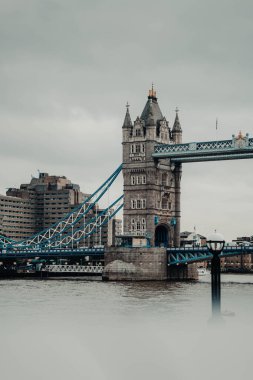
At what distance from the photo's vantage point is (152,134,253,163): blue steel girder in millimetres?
97688

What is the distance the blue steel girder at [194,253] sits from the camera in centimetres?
9788

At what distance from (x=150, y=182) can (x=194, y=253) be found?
42.0ft

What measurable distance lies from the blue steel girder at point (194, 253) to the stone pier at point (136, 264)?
55.0 inches

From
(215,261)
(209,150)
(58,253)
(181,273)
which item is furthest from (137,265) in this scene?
(215,261)

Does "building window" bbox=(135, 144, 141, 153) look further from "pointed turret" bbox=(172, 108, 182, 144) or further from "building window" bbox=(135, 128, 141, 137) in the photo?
Answer: "pointed turret" bbox=(172, 108, 182, 144)

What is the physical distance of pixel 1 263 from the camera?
162 m

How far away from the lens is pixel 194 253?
341 feet

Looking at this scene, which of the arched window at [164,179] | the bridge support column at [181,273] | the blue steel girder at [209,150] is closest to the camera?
the blue steel girder at [209,150]

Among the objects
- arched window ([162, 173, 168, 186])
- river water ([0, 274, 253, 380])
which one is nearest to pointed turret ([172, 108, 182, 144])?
arched window ([162, 173, 168, 186])

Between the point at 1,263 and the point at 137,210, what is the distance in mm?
60873

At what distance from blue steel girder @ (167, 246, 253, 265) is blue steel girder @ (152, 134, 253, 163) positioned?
41.6 feet

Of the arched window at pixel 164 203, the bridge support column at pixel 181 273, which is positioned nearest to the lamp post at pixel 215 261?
the bridge support column at pixel 181 273

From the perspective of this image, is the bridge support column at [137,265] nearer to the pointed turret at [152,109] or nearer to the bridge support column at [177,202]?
the bridge support column at [177,202]

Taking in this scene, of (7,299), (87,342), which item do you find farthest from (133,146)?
(87,342)
